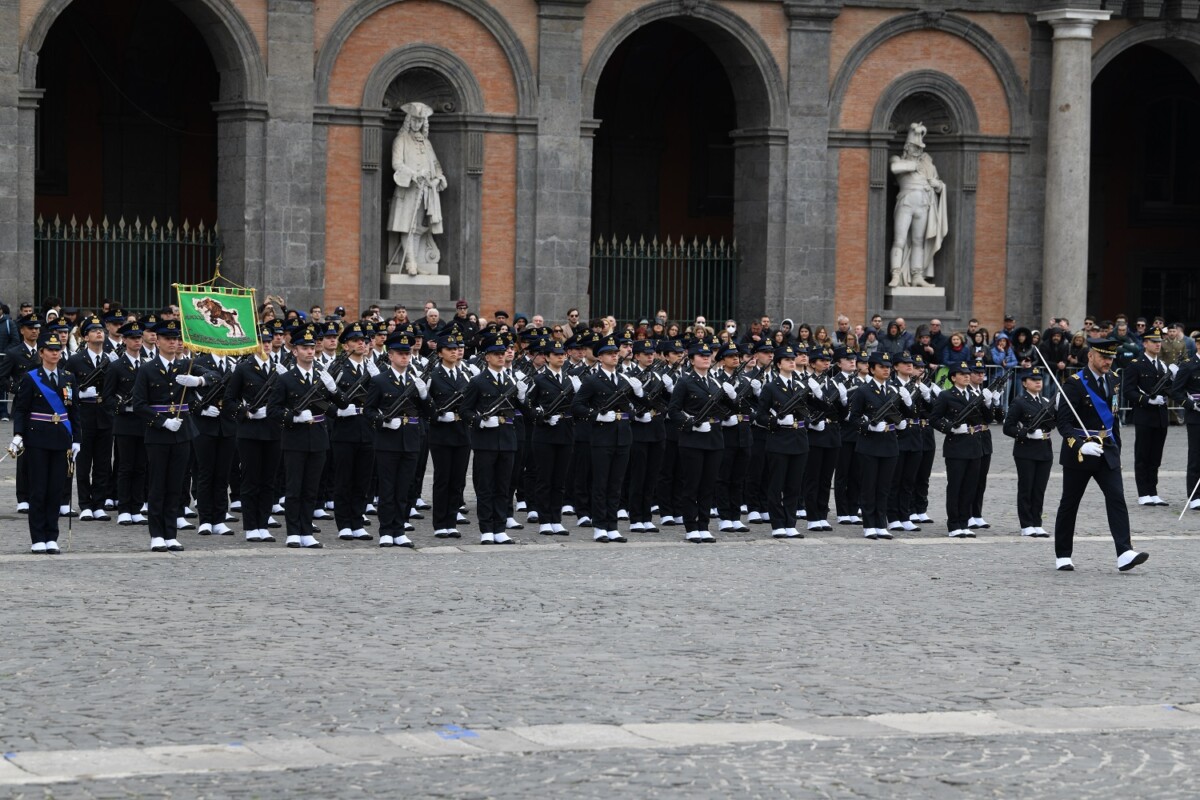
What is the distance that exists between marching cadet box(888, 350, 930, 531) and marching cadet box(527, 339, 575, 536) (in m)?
2.83

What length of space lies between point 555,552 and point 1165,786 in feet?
26.9

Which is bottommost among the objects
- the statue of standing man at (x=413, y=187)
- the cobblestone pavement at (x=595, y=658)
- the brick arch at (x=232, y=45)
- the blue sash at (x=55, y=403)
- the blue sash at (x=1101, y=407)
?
the cobblestone pavement at (x=595, y=658)

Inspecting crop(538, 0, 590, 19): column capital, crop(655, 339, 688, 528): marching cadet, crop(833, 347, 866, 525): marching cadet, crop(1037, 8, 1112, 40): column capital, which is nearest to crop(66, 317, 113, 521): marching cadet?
crop(655, 339, 688, 528): marching cadet

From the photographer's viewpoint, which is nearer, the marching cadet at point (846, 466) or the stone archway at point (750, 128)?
the marching cadet at point (846, 466)

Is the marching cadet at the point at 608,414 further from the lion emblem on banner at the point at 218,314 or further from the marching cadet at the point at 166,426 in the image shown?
the marching cadet at the point at 166,426

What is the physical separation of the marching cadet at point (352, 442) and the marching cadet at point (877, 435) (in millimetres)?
4155

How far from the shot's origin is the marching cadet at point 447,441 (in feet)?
Result: 56.7

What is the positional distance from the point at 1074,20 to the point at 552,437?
1692 centimetres

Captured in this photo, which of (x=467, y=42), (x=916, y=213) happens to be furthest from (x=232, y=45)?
(x=916, y=213)

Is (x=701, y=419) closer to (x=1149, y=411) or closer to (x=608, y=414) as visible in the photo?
(x=608, y=414)

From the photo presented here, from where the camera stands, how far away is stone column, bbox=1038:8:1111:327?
3244 centimetres

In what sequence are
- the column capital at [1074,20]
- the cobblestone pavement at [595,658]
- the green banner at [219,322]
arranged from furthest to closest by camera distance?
1. the column capital at [1074,20]
2. the green banner at [219,322]
3. the cobblestone pavement at [595,658]

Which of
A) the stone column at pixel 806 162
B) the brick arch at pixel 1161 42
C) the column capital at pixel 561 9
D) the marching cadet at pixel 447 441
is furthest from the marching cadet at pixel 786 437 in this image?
the brick arch at pixel 1161 42

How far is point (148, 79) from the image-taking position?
107 ft
